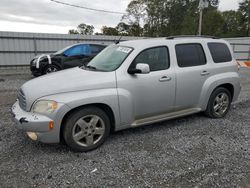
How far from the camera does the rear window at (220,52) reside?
4.40 metres

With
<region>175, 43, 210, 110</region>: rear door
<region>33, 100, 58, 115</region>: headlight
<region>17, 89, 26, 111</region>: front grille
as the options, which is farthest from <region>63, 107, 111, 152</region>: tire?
<region>175, 43, 210, 110</region>: rear door

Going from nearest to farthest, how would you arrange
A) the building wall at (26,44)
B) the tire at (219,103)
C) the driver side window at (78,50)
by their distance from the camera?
1. the tire at (219,103)
2. the driver side window at (78,50)
3. the building wall at (26,44)

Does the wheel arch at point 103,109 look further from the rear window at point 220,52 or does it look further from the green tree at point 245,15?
the green tree at point 245,15

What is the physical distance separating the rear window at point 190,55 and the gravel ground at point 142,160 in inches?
50.7

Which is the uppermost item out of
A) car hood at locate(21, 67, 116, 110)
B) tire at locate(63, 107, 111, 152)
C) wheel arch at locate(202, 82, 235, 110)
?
car hood at locate(21, 67, 116, 110)

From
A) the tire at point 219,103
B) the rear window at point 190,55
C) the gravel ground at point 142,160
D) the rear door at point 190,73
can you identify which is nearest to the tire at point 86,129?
the gravel ground at point 142,160

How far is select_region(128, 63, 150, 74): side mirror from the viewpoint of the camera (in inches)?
130

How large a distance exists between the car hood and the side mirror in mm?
326

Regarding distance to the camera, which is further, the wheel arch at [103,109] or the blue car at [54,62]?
the blue car at [54,62]

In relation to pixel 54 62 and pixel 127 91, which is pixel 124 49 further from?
pixel 54 62

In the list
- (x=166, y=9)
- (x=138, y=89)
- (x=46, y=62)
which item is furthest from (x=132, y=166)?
(x=166, y=9)

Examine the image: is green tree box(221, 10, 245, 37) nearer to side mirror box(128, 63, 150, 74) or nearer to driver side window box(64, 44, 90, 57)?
driver side window box(64, 44, 90, 57)

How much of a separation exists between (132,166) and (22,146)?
1.86 meters

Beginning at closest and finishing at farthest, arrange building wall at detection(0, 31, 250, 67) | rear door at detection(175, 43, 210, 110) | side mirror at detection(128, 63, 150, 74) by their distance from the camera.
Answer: side mirror at detection(128, 63, 150, 74)
rear door at detection(175, 43, 210, 110)
building wall at detection(0, 31, 250, 67)
